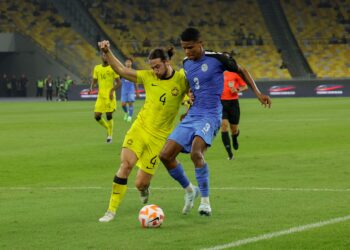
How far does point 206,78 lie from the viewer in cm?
1082

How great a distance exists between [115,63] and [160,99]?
2.65 ft

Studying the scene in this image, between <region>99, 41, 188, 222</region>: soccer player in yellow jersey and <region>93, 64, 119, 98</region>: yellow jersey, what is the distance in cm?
1360

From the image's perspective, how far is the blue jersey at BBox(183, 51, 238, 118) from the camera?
1080 centimetres

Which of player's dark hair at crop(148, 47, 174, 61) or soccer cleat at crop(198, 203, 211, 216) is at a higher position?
→ player's dark hair at crop(148, 47, 174, 61)

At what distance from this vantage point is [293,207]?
36.0 feet

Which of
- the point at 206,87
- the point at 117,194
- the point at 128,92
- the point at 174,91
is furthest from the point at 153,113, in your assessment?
the point at 128,92

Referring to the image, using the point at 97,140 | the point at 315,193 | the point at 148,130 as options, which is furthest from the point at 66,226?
the point at 97,140

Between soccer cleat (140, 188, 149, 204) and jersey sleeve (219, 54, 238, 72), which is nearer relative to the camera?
jersey sleeve (219, 54, 238, 72)

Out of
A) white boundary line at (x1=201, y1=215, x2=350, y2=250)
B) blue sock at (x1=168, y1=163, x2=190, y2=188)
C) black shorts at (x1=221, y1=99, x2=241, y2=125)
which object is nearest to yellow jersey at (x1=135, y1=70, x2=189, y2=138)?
blue sock at (x1=168, y1=163, x2=190, y2=188)

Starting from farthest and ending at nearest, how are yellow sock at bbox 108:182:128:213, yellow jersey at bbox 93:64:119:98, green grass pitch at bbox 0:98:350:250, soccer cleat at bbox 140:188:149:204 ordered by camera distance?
yellow jersey at bbox 93:64:119:98 < soccer cleat at bbox 140:188:149:204 < yellow sock at bbox 108:182:128:213 < green grass pitch at bbox 0:98:350:250

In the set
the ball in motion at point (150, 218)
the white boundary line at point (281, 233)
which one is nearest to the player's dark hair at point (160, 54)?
the ball in motion at point (150, 218)

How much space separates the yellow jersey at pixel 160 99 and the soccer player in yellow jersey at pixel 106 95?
1265cm

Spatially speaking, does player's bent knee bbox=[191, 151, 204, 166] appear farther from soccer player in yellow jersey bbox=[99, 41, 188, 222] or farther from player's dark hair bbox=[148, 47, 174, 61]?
player's dark hair bbox=[148, 47, 174, 61]

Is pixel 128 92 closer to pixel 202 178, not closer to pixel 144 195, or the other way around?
pixel 144 195
